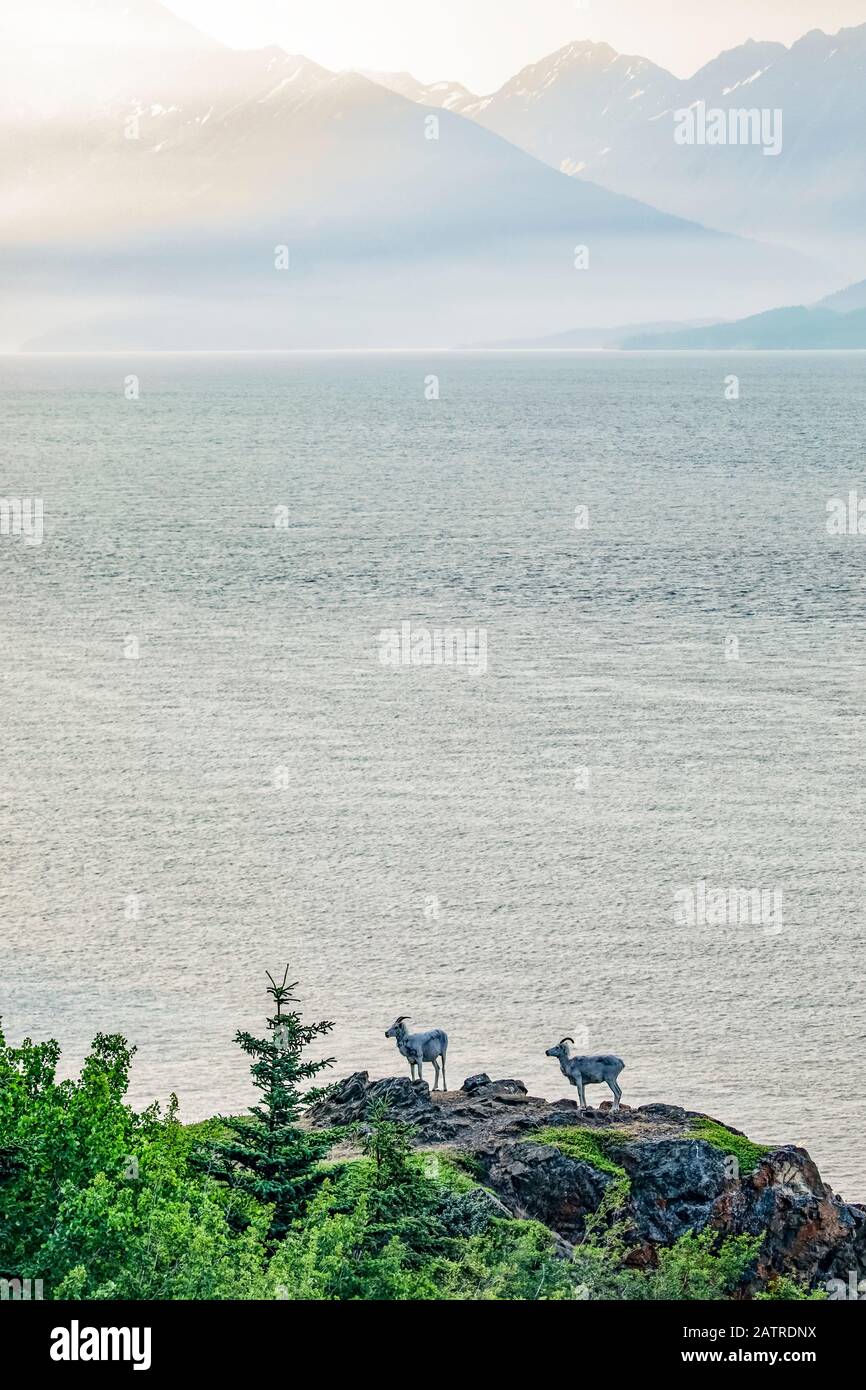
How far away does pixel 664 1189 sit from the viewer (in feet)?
101

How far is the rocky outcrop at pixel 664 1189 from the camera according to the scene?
29.6 m

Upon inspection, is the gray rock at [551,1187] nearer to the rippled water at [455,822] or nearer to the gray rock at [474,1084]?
the gray rock at [474,1084]

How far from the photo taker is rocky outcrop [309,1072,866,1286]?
29.6 m

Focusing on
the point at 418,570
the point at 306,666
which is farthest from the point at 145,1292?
the point at 418,570

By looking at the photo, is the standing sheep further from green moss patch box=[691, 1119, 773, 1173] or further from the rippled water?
the rippled water

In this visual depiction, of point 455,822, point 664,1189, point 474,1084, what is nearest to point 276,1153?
point 664,1189

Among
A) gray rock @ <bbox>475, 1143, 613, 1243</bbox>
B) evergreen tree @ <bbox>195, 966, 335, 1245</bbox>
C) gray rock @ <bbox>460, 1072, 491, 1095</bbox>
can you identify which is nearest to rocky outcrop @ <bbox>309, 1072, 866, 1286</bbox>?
gray rock @ <bbox>475, 1143, 613, 1243</bbox>

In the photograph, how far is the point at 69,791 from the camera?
238 feet

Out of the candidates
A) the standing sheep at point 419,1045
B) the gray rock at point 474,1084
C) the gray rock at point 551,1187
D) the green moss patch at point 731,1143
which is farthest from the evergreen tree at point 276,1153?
the gray rock at point 474,1084

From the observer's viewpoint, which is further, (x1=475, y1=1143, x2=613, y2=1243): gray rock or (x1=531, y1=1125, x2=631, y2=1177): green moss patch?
(x1=531, y1=1125, x2=631, y2=1177): green moss patch

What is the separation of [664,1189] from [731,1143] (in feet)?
9.84

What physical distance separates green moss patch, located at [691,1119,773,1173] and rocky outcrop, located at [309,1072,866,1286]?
22 cm

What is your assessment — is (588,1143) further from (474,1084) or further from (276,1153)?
(276,1153)
